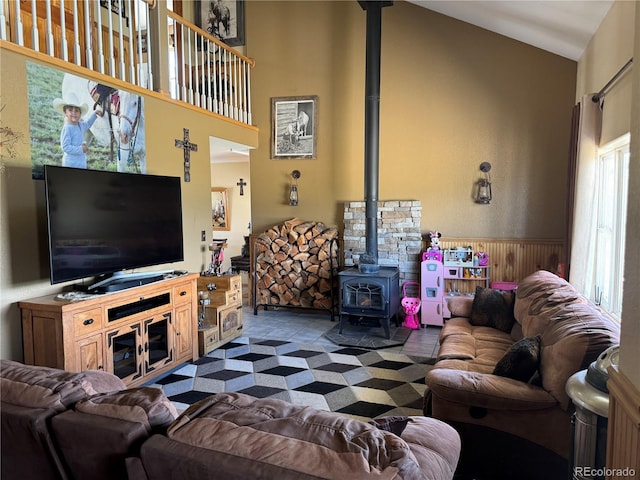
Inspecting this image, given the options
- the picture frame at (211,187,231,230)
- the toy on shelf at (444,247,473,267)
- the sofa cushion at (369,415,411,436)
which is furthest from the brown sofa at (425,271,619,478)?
the picture frame at (211,187,231,230)

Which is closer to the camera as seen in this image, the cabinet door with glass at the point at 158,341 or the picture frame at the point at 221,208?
the cabinet door with glass at the point at 158,341

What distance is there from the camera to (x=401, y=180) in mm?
5543

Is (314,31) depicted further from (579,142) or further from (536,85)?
(579,142)

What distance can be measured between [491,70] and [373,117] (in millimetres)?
1483

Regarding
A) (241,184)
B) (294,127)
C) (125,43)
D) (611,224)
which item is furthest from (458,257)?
(241,184)

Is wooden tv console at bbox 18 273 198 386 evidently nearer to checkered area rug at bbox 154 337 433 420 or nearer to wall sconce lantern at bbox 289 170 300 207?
checkered area rug at bbox 154 337 433 420

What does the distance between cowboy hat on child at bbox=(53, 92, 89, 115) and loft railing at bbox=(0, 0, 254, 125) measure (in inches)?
10.3

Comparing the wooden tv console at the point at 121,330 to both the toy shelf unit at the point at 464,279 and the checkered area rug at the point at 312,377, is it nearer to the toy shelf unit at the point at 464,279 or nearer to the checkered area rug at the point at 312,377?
the checkered area rug at the point at 312,377

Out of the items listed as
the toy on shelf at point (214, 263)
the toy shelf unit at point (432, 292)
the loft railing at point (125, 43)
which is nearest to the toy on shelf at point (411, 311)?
the toy shelf unit at point (432, 292)

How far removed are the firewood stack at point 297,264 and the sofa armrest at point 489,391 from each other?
3391 millimetres

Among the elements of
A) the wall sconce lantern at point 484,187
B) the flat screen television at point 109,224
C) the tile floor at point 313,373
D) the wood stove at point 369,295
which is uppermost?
the wall sconce lantern at point 484,187

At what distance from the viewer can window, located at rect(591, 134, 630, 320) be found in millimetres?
3105

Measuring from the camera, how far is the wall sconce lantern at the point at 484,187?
5184mm

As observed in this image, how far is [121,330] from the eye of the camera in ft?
10.6
